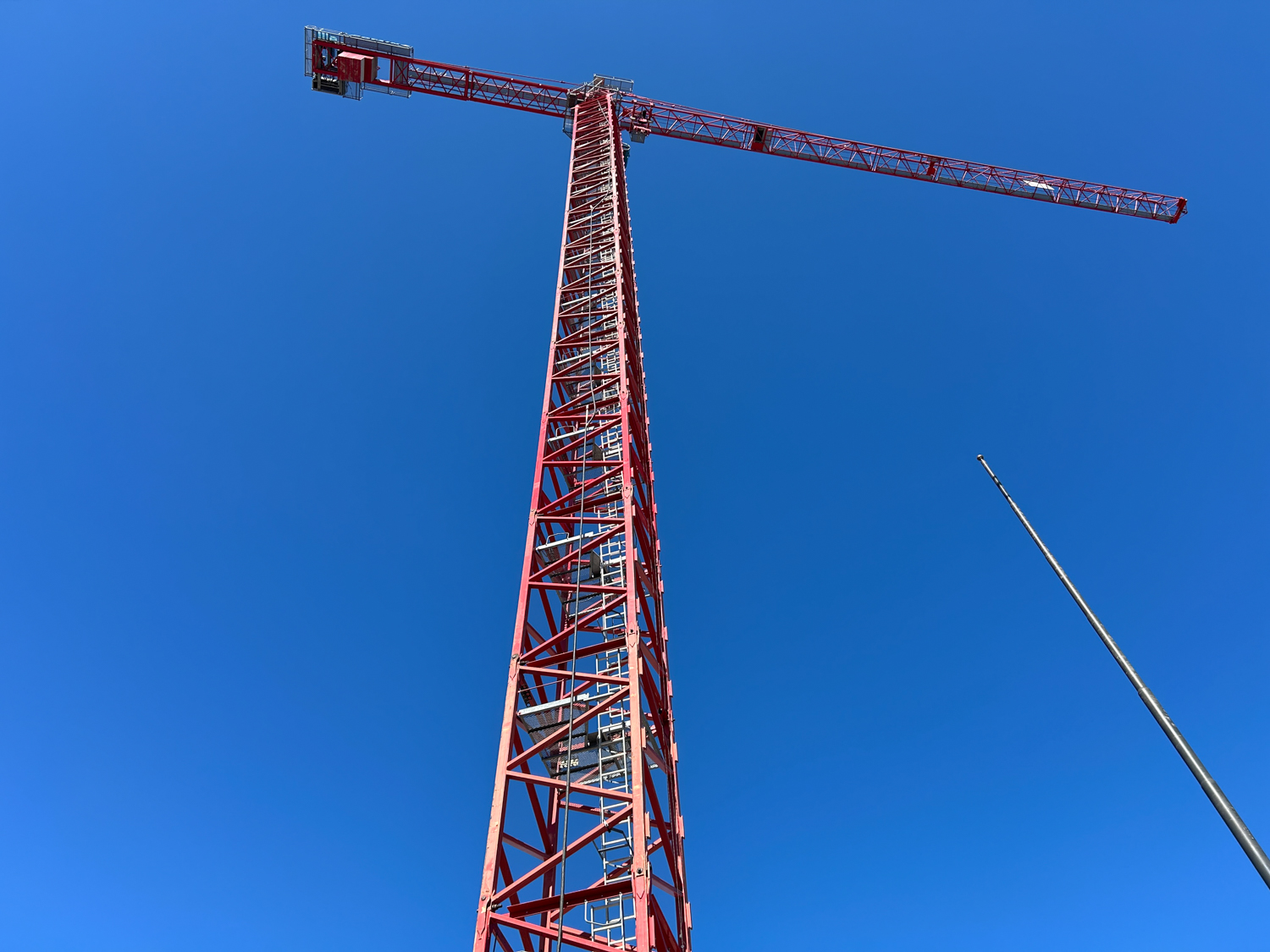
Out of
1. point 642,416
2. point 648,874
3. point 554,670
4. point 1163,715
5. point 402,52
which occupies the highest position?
point 402,52

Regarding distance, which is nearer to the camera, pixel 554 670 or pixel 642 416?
pixel 554 670

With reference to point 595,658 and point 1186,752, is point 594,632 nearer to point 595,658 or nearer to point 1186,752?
point 595,658

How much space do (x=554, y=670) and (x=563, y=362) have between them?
13.8 metres

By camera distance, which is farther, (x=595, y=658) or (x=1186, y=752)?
(x=595, y=658)

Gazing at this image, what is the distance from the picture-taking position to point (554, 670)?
1842 cm

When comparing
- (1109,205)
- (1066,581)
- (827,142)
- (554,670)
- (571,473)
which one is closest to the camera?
(1066,581)

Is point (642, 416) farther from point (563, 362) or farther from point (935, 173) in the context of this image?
point (935, 173)

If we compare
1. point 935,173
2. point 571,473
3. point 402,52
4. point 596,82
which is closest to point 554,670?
point 571,473

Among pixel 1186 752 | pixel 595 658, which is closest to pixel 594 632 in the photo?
pixel 595 658

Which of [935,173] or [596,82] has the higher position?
[935,173]

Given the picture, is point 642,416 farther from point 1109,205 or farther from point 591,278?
point 1109,205

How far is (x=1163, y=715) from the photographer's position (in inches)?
362

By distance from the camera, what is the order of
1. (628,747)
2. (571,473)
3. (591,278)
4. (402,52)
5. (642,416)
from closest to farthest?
(628,747) → (571,473) → (642,416) → (591,278) → (402,52)

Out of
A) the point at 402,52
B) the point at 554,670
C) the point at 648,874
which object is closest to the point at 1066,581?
the point at 648,874
